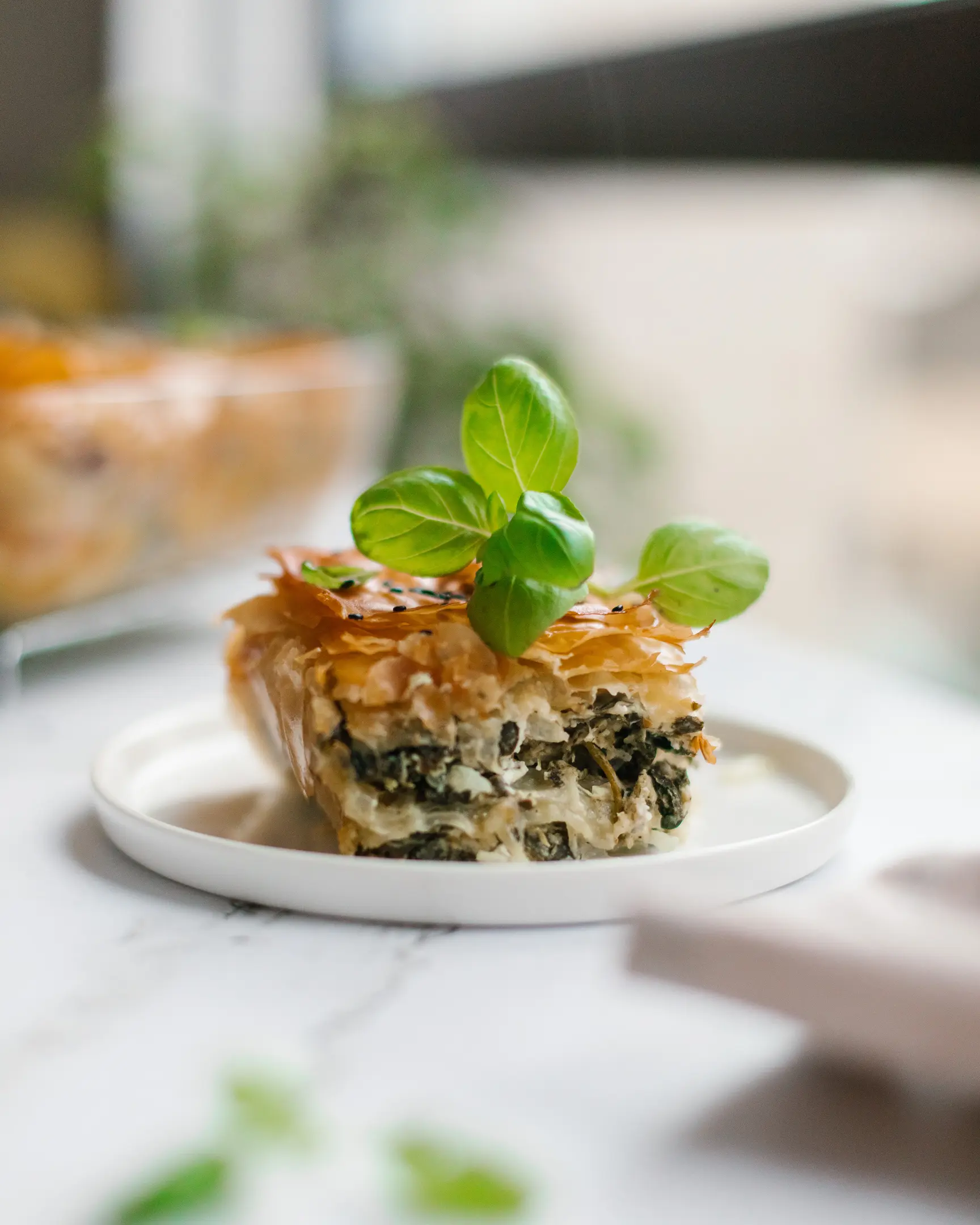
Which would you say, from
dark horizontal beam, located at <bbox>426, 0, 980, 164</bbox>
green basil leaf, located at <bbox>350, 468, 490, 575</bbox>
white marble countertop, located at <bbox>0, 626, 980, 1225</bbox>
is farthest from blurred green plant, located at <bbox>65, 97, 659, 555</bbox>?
white marble countertop, located at <bbox>0, 626, 980, 1225</bbox>

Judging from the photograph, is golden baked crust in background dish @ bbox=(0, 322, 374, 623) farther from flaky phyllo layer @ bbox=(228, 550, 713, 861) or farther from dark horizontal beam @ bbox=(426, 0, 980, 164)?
dark horizontal beam @ bbox=(426, 0, 980, 164)

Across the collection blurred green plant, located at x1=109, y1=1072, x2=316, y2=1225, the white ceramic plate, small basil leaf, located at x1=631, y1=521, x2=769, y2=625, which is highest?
small basil leaf, located at x1=631, y1=521, x2=769, y2=625

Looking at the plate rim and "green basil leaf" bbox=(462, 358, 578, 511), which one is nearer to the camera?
the plate rim

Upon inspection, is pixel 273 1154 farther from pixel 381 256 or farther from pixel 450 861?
pixel 381 256

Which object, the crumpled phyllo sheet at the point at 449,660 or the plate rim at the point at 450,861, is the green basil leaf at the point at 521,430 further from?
the plate rim at the point at 450,861

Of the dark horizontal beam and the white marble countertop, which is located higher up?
the dark horizontal beam

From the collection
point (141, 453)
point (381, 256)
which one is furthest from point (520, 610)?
point (381, 256)

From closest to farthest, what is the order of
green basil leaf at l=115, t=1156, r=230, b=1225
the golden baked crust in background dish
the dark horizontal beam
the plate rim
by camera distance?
green basil leaf at l=115, t=1156, r=230, b=1225 → the plate rim → the golden baked crust in background dish → the dark horizontal beam
